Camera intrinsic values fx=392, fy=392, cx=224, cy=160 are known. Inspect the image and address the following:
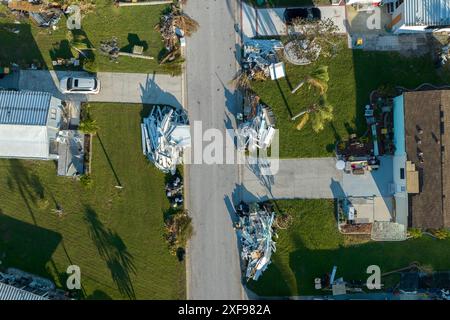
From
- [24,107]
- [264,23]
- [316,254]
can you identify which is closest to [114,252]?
[24,107]

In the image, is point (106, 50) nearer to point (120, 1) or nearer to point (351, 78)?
point (120, 1)

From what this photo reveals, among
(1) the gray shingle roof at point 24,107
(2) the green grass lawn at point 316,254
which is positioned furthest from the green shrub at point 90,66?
(2) the green grass lawn at point 316,254

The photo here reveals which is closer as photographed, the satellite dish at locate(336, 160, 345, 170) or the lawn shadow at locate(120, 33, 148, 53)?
the satellite dish at locate(336, 160, 345, 170)

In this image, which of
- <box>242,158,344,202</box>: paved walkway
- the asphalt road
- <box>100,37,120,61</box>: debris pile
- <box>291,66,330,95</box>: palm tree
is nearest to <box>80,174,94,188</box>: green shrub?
the asphalt road

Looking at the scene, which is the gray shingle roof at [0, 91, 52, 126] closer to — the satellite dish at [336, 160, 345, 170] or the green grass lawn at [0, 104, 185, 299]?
the green grass lawn at [0, 104, 185, 299]

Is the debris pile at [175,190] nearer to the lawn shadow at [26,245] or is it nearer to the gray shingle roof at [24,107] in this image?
the lawn shadow at [26,245]

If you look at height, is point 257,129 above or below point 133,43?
below

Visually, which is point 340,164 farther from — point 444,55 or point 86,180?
point 86,180
